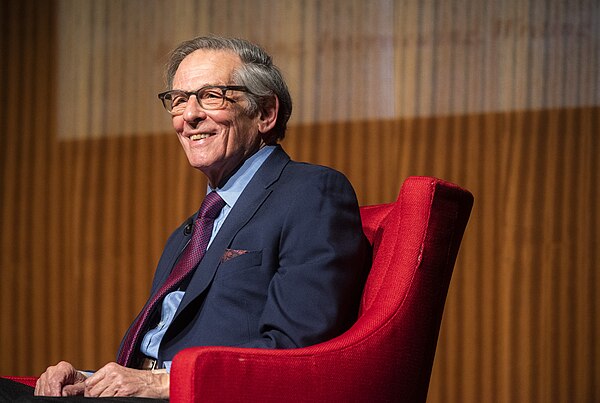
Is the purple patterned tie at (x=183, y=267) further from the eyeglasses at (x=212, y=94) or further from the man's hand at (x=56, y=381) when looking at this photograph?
the eyeglasses at (x=212, y=94)

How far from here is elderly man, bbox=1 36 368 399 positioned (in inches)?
67.7

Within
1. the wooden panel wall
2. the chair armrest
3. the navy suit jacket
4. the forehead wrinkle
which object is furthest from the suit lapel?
the wooden panel wall

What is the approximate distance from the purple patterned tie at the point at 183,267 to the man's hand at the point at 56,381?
0.11 metres

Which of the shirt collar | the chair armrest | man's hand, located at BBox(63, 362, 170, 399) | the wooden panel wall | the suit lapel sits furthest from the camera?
the wooden panel wall

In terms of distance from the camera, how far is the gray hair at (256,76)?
2127 mm

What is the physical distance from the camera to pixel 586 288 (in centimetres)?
339

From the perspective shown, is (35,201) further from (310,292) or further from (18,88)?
(310,292)

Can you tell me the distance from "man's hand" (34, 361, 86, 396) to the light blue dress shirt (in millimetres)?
169

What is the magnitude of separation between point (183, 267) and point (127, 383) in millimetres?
382

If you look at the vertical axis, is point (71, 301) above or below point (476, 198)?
below

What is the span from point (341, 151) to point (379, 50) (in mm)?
467

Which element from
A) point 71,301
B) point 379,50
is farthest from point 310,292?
point 71,301

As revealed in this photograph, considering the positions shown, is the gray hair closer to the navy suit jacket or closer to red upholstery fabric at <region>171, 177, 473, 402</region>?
the navy suit jacket

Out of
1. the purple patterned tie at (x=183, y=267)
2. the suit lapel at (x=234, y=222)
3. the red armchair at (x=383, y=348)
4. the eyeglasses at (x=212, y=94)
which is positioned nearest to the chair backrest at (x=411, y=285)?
the red armchair at (x=383, y=348)
